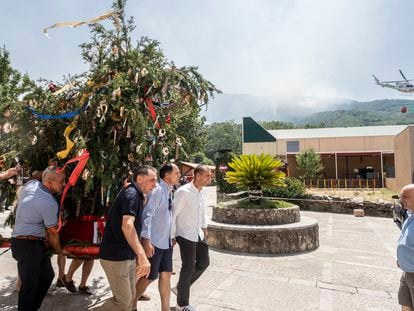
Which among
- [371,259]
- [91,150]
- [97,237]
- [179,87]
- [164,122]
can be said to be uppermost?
[179,87]

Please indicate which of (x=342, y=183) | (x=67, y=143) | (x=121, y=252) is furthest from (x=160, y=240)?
(x=342, y=183)

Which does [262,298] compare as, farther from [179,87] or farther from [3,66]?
[3,66]

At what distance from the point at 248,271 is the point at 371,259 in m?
3.04

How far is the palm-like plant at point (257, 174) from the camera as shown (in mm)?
7973

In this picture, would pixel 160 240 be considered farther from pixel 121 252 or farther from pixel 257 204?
pixel 257 204

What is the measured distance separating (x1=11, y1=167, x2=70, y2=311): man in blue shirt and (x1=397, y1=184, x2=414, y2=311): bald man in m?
3.47

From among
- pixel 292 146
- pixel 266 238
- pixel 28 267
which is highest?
pixel 292 146

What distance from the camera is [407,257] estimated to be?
3.09 metres

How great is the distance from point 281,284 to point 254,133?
29777 mm

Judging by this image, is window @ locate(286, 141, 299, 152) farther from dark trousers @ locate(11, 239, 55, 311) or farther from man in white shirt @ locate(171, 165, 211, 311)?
dark trousers @ locate(11, 239, 55, 311)

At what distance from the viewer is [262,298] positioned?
4.51 metres

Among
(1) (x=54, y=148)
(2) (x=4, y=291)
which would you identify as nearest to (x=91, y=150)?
(1) (x=54, y=148)

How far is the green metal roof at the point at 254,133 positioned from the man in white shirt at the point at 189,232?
30416mm

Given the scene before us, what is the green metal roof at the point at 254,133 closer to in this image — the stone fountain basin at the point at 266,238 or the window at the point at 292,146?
the window at the point at 292,146
